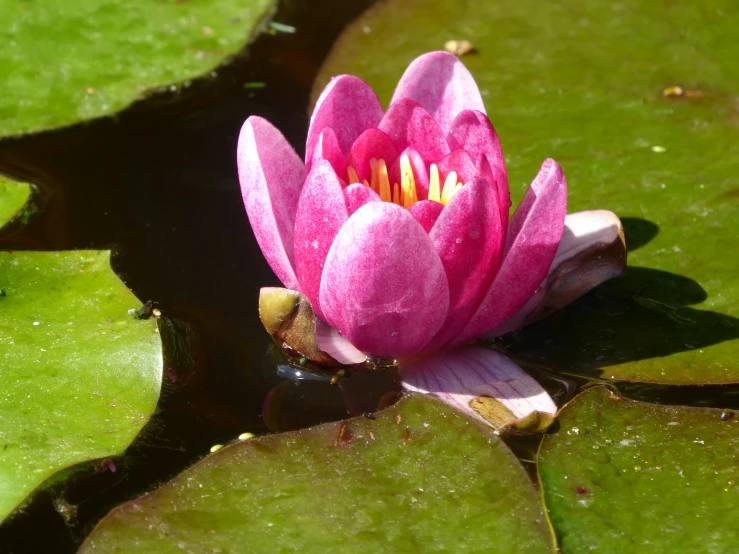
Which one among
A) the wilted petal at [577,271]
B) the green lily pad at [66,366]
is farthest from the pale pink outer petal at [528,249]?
the green lily pad at [66,366]

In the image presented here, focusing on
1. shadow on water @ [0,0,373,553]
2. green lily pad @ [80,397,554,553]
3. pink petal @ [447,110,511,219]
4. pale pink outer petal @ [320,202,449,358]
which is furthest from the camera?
pink petal @ [447,110,511,219]

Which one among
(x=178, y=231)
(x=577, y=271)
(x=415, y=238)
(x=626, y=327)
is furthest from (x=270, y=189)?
(x=626, y=327)

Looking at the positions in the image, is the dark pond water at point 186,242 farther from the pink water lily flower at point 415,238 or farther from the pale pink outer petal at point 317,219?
the pale pink outer petal at point 317,219

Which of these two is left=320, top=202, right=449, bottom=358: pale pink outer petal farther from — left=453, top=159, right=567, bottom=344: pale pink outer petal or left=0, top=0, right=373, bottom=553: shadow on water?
left=0, top=0, right=373, bottom=553: shadow on water

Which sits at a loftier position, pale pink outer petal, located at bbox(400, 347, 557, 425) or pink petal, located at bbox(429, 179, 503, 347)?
pink petal, located at bbox(429, 179, 503, 347)

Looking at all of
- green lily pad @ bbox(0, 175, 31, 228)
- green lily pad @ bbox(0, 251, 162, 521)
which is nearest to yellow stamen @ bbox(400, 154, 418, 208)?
green lily pad @ bbox(0, 251, 162, 521)
